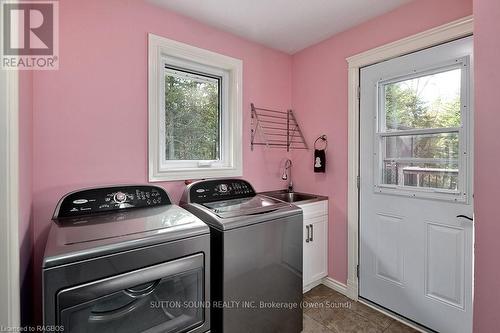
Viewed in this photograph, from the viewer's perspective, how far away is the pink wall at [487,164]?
37.5 inches

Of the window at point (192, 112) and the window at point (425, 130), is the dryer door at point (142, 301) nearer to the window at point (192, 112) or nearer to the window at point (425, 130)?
the window at point (192, 112)

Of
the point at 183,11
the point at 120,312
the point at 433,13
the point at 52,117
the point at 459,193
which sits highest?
the point at 183,11

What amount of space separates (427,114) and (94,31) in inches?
91.4

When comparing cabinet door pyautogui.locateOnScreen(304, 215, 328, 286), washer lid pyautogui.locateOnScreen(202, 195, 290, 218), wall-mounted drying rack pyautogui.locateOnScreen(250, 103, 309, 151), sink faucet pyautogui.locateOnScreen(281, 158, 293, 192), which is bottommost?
cabinet door pyautogui.locateOnScreen(304, 215, 328, 286)

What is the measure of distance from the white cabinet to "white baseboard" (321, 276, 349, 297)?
58 mm

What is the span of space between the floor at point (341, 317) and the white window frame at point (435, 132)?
98 centimetres

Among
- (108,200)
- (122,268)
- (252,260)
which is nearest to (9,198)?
(122,268)

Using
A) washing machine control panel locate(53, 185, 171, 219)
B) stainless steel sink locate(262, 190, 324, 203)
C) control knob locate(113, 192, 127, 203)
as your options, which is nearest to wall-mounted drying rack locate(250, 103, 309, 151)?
stainless steel sink locate(262, 190, 324, 203)

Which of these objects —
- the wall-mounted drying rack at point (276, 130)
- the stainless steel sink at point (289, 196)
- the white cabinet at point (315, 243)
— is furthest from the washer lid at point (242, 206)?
the wall-mounted drying rack at point (276, 130)

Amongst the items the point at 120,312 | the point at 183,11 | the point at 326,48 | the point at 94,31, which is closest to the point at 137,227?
the point at 120,312

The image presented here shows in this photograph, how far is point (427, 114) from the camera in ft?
5.73

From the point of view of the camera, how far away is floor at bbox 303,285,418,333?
181 centimetres

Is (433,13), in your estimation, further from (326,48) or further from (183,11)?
(183,11)

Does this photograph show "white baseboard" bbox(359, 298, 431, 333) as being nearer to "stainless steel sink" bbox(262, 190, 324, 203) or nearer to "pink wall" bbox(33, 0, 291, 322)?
"stainless steel sink" bbox(262, 190, 324, 203)
